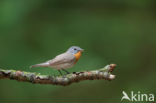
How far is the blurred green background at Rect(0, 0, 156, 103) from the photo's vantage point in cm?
664

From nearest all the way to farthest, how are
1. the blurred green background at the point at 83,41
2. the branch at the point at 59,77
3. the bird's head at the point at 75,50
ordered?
the branch at the point at 59,77 → the bird's head at the point at 75,50 → the blurred green background at the point at 83,41

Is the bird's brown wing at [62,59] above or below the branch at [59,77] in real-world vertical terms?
above

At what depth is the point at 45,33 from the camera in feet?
23.4

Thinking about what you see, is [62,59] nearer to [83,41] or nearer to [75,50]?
[75,50]

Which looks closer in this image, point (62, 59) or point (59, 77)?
point (59, 77)

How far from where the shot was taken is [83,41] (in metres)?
7.07

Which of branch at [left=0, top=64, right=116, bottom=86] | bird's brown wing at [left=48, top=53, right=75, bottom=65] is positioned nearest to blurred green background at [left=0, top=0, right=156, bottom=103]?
bird's brown wing at [left=48, top=53, right=75, bottom=65]

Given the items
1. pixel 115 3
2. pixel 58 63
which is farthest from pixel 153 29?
pixel 58 63

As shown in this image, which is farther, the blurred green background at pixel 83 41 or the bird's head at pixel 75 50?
the blurred green background at pixel 83 41

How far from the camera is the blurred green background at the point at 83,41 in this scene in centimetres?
664

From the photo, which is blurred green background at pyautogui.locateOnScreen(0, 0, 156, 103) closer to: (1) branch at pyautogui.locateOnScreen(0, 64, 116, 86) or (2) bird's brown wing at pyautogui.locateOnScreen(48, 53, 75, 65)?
(2) bird's brown wing at pyautogui.locateOnScreen(48, 53, 75, 65)

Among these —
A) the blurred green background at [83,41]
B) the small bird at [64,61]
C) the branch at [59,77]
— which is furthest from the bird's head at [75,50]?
the blurred green background at [83,41]

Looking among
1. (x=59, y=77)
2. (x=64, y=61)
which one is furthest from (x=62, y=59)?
(x=59, y=77)

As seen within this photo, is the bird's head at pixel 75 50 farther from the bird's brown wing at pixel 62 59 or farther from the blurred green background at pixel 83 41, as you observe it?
the blurred green background at pixel 83 41
